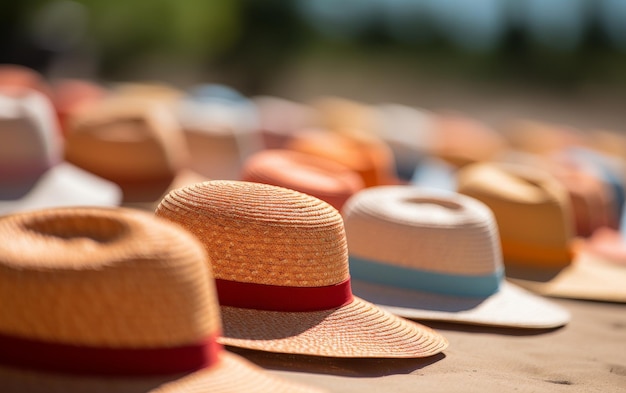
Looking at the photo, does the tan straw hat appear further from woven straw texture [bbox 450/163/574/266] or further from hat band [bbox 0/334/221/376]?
hat band [bbox 0/334/221/376]

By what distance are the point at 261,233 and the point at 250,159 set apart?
3.32m

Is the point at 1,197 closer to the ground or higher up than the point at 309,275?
closer to the ground

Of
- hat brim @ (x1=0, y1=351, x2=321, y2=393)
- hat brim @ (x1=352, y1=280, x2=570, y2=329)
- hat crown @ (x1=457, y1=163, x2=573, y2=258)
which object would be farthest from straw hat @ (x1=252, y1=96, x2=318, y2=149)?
hat brim @ (x1=0, y1=351, x2=321, y2=393)

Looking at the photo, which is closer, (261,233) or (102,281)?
(102,281)

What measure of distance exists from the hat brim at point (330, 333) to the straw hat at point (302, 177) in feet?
6.52

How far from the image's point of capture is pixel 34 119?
734 cm

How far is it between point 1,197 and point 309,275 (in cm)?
354

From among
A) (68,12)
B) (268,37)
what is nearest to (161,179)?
(68,12)

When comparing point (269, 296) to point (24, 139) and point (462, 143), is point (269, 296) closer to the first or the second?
point (24, 139)

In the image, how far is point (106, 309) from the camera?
2982mm

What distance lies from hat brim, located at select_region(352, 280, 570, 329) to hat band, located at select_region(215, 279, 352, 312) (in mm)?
1022

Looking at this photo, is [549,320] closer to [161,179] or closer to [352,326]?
[352,326]

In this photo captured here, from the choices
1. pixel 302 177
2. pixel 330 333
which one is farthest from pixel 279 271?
pixel 302 177

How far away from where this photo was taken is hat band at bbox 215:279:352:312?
13.7ft
